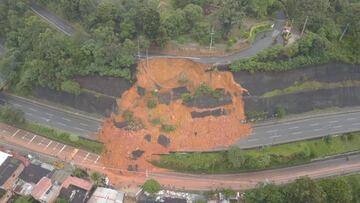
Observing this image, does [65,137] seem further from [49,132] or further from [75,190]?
[75,190]

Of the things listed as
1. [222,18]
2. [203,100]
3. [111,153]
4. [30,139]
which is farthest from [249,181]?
[30,139]

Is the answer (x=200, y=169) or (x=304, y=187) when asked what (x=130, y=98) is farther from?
(x=304, y=187)

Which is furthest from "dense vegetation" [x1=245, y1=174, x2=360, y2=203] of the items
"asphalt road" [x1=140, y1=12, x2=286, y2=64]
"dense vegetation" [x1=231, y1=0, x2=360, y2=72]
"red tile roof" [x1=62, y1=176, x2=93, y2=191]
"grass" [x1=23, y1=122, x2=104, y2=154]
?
"grass" [x1=23, y1=122, x2=104, y2=154]

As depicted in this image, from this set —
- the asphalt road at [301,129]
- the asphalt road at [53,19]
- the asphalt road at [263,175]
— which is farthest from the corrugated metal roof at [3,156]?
the asphalt road at [301,129]

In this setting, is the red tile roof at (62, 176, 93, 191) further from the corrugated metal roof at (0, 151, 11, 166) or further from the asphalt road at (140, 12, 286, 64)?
the asphalt road at (140, 12, 286, 64)

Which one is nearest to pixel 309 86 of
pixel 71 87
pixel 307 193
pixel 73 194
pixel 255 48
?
pixel 255 48
